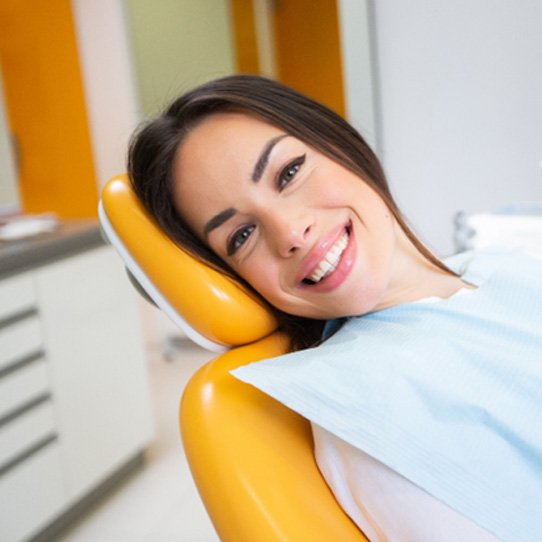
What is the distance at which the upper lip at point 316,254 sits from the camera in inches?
32.8

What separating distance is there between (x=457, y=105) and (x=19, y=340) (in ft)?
4.95

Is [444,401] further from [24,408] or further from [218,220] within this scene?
[24,408]

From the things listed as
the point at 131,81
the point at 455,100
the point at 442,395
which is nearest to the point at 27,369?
the point at 442,395

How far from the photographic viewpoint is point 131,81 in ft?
10.4

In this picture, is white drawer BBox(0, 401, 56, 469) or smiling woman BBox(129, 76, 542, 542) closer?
smiling woman BBox(129, 76, 542, 542)

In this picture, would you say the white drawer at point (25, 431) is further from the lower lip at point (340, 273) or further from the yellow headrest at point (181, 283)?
the lower lip at point (340, 273)

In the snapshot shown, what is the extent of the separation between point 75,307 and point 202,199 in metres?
1.21

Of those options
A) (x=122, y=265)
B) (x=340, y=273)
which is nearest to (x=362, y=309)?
(x=340, y=273)

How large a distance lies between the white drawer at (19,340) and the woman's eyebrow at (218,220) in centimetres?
105

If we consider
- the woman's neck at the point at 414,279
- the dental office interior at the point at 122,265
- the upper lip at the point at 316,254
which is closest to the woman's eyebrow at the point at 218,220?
the upper lip at the point at 316,254

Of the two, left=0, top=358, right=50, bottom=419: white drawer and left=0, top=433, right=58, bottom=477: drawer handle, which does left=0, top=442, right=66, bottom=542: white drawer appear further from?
left=0, top=358, right=50, bottom=419: white drawer

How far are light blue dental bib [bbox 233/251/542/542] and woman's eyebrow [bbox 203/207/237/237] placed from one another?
0.70 feet

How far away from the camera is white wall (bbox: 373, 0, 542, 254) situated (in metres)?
1.92

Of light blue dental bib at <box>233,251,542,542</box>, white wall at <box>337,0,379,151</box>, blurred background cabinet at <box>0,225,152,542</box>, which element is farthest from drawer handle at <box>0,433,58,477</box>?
white wall at <box>337,0,379,151</box>
